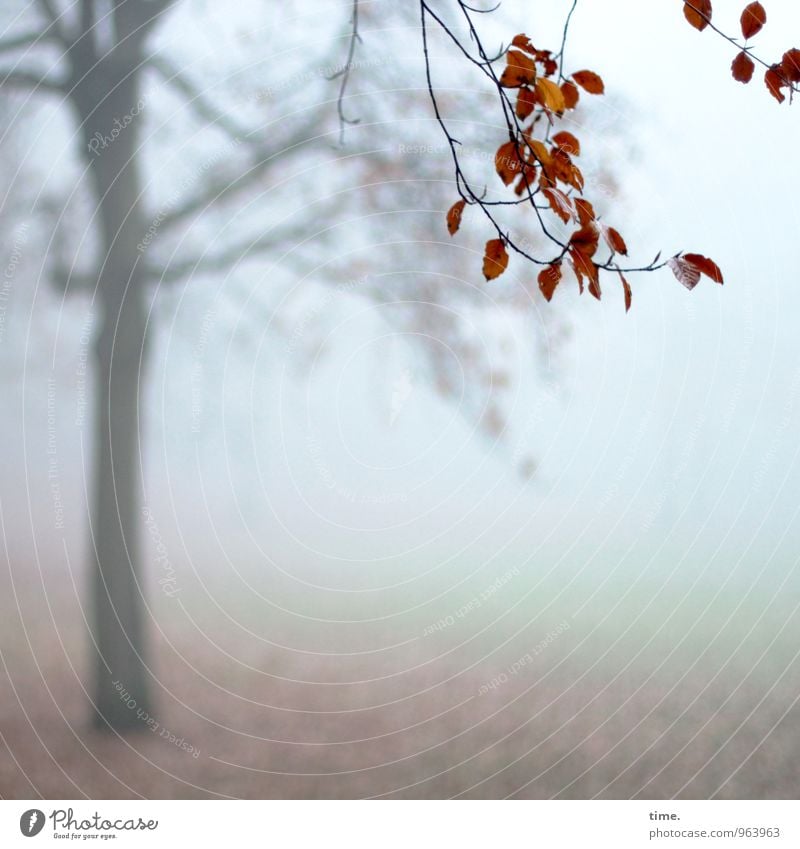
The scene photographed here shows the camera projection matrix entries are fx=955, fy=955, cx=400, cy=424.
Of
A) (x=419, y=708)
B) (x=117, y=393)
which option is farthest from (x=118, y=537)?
(x=419, y=708)

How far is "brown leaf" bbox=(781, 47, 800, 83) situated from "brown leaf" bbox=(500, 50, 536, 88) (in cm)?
21

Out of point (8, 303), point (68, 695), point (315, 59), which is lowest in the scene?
point (68, 695)

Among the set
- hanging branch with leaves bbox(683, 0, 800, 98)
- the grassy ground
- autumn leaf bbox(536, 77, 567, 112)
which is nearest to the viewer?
autumn leaf bbox(536, 77, 567, 112)

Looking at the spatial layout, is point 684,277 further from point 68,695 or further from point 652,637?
point 68,695

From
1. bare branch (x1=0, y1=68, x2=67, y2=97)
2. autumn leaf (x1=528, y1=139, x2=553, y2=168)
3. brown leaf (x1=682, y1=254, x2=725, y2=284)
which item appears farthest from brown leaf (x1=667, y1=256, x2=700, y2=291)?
bare branch (x1=0, y1=68, x2=67, y2=97)

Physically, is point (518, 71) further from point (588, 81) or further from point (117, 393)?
point (117, 393)

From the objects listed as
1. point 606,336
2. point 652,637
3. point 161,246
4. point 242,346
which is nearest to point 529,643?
point 652,637

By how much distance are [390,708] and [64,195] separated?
2.76 feet

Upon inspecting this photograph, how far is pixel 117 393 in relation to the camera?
131 centimetres

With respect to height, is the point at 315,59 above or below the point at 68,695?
above

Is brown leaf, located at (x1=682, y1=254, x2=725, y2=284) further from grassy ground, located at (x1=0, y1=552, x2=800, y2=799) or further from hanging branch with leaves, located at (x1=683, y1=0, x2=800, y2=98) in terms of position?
grassy ground, located at (x1=0, y1=552, x2=800, y2=799)

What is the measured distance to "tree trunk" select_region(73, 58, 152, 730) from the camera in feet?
4.25

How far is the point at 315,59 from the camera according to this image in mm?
1344

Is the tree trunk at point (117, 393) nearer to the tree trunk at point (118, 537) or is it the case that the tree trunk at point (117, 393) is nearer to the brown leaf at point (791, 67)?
the tree trunk at point (118, 537)
